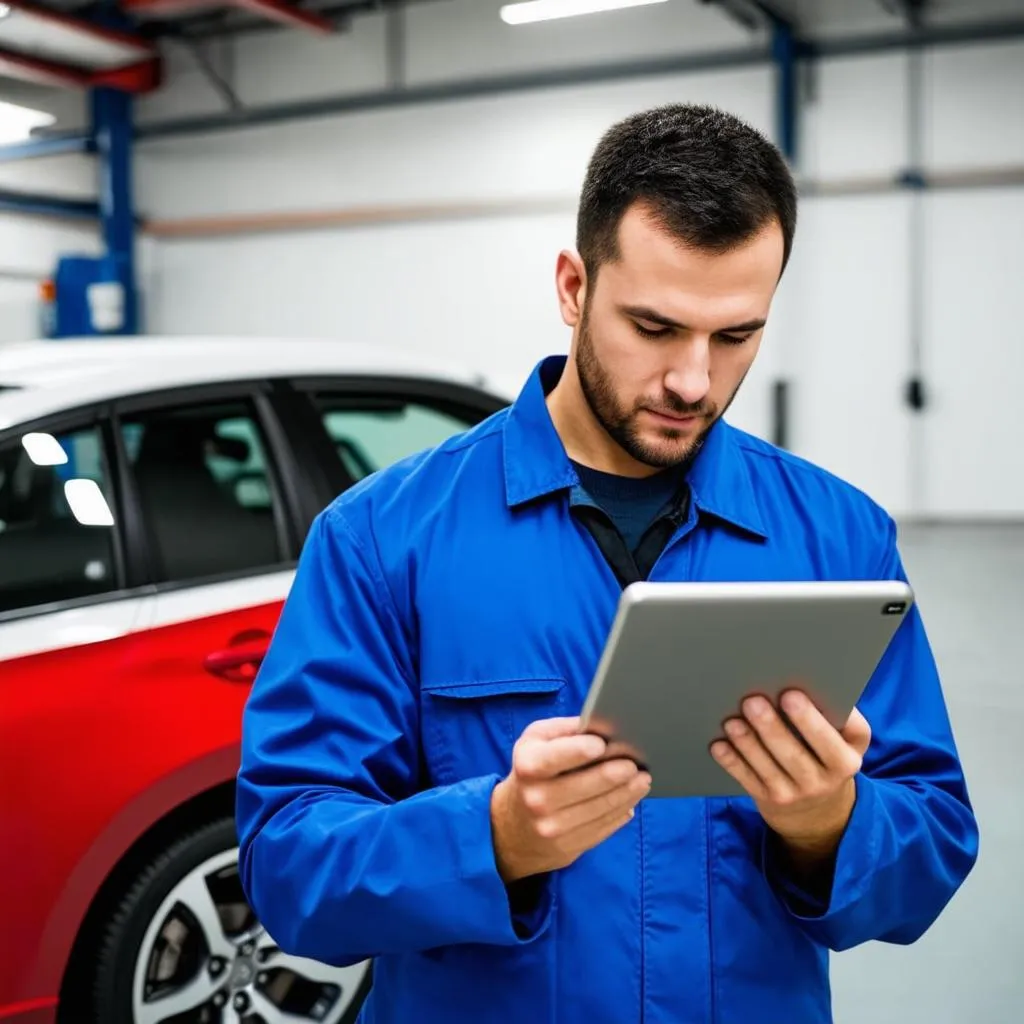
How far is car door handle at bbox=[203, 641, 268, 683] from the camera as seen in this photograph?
87.1 inches

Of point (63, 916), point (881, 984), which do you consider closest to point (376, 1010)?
point (63, 916)

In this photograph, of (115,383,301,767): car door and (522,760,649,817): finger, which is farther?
(115,383,301,767): car door

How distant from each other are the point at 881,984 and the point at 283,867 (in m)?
2.28

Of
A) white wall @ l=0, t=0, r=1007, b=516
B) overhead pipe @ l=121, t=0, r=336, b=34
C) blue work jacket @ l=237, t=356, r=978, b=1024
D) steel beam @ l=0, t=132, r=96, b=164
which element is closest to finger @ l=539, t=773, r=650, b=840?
blue work jacket @ l=237, t=356, r=978, b=1024

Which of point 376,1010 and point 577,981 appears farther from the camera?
point 376,1010

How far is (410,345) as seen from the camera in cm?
1120

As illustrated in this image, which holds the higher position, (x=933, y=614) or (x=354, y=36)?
(x=354, y=36)

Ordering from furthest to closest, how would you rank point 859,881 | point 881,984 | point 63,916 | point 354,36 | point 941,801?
point 354,36 → point 881,984 → point 63,916 → point 941,801 → point 859,881

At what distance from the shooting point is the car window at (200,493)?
2.30 m

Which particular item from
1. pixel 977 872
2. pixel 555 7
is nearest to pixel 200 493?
pixel 977 872

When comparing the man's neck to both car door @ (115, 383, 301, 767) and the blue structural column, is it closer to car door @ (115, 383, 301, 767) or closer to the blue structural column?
car door @ (115, 383, 301, 767)

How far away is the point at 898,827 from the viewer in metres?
1.12

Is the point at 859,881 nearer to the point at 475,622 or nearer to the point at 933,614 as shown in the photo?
the point at 475,622

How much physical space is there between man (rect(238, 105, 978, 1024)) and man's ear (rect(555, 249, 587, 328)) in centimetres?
1
